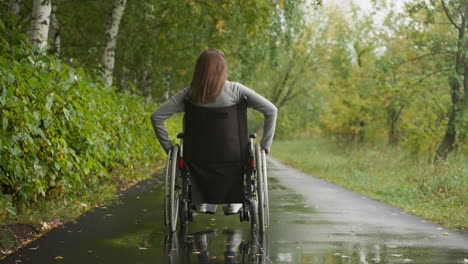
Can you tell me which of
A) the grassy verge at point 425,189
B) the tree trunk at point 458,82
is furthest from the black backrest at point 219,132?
the tree trunk at point 458,82

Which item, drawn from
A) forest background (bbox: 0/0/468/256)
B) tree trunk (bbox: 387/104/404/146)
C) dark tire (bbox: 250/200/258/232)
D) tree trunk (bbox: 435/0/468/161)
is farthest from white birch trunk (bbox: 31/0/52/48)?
tree trunk (bbox: 387/104/404/146)

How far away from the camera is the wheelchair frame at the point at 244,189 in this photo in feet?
17.4

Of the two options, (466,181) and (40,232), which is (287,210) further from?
(466,181)

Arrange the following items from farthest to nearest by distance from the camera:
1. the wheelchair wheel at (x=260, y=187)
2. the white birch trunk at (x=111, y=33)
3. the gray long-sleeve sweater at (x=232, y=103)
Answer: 1. the white birch trunk at (x=111, y=33)
2. the gray long-sleeve sweater at (x=232, y=103)
3. the wheelchair wheel at (x=260, y=187)

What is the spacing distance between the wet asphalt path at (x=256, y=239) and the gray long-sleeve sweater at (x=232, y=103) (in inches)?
36.2

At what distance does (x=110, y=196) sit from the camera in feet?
26.9

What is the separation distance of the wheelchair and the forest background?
1313 mm

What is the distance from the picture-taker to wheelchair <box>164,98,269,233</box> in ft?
17.6

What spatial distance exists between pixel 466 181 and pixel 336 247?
5.55m

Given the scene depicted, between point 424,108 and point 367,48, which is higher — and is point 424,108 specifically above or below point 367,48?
below

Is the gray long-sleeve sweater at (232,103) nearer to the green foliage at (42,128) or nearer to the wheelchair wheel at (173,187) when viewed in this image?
the wheelchair wheel at (173,187)

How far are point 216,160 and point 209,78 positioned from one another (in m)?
0.75

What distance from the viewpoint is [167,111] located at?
559 cm

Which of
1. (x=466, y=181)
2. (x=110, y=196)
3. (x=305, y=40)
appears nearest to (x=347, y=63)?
(x=305, y=40)
